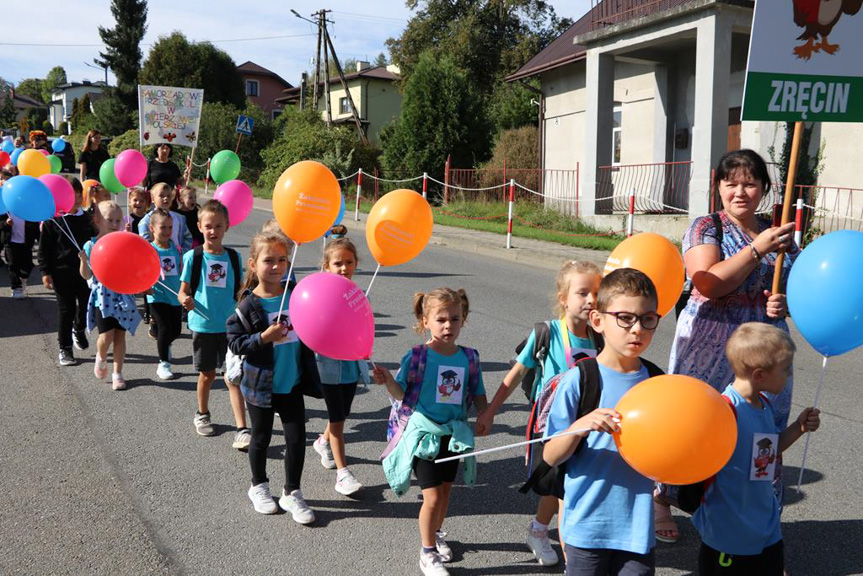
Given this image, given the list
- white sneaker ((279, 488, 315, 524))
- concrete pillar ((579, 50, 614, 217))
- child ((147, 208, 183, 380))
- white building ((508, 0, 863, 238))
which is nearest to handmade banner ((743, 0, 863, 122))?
white sneaker ((279, 488, 315, 524))

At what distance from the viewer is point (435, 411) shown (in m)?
3.42

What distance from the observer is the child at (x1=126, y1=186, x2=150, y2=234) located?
24.2 ft

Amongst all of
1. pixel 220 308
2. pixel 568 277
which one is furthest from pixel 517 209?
pixel 568 277

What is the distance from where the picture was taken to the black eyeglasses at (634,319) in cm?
249

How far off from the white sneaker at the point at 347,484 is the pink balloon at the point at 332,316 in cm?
115

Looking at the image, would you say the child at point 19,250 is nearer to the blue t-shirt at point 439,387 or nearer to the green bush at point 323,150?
the blue t-shirt at point 439,387

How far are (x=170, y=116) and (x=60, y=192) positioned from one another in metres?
6.91

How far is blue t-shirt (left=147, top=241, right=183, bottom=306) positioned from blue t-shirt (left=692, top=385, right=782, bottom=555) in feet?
15.7

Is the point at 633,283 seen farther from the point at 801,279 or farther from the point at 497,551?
the point at 497,551

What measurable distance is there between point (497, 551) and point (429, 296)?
1294 mm

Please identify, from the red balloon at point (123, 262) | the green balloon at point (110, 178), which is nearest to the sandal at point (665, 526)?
the red balloon at point (123, 262)

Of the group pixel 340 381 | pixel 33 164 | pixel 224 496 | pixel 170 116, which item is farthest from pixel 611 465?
pixel 170 116

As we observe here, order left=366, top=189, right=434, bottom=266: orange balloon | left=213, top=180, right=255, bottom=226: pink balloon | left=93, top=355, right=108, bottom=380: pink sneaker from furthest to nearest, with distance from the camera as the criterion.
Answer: left=213, top=180, right=255, bottom=226: pink balloon < left=93, top=355, right=108, bottom=380: pink sneaker < left=366, top=189, right=434, bottom=266: orange balloon

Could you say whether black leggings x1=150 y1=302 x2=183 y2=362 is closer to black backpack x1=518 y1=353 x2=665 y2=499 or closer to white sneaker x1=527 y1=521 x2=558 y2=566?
white sneaker x1=527 y1=521 x2=558 y2=566
